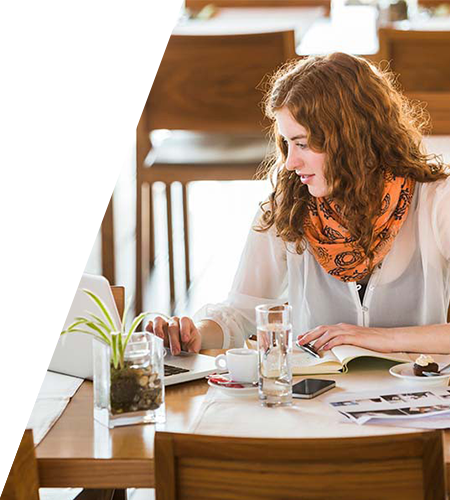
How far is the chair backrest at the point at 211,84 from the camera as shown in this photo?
3160 millimetres

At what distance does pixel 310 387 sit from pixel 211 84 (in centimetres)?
209

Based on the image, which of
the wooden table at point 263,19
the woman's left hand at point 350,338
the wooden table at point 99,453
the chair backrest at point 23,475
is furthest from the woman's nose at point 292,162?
the wooden table at point 263,19

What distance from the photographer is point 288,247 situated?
194 cm

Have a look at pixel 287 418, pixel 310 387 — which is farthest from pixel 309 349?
pixel 287 418

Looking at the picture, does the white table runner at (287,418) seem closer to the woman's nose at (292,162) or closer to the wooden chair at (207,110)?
the woman's nose at (292,162)

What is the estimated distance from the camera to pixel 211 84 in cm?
321

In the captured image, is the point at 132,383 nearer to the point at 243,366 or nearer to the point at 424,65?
the point at 243,366

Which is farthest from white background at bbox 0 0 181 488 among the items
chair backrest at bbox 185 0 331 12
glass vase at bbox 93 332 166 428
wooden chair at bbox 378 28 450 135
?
chair backrest at bbox 185 0 331 12

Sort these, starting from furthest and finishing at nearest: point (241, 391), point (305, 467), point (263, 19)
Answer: point (263, 19)
point (241, 391)
point (305, 467)

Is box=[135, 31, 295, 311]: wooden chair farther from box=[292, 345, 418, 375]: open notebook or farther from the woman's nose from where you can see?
box=[292, 345, 418, 375]: open notebook

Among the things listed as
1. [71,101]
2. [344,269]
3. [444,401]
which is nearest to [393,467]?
[444,401]

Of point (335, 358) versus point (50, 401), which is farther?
point (335, 358)

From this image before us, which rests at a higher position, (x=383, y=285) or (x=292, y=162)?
(x=292, y=162)

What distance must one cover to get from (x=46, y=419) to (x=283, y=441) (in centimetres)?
48
